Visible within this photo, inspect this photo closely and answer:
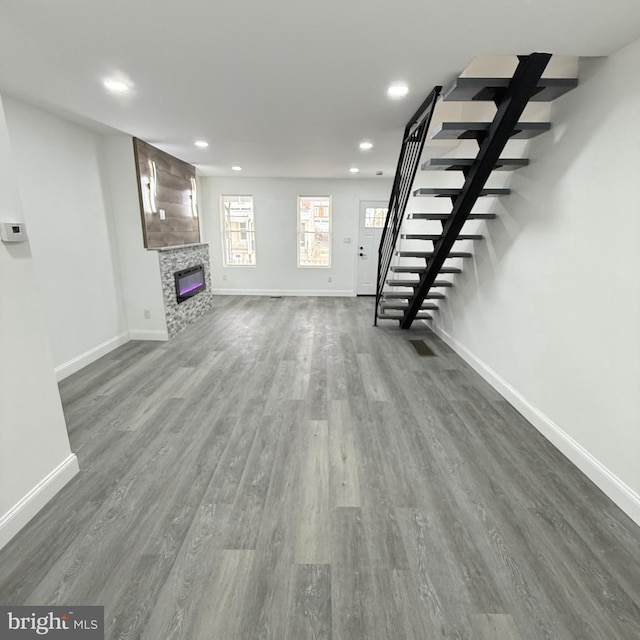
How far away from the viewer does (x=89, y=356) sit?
12.3ft

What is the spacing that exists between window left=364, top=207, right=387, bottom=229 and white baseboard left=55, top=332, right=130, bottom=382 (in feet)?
16.2

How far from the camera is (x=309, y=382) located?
3.32 meters

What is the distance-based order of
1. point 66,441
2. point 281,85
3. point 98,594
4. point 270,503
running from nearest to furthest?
point 98,594 → point 270,503 → point 66,441 → point 281,85

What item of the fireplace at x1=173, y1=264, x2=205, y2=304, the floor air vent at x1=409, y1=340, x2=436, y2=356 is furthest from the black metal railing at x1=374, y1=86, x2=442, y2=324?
the fireplace at x1=173, y1=264, x2=205, y2=304

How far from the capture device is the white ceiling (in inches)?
61.6

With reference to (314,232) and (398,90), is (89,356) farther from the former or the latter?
(314,232)

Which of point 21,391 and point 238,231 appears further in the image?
point 238,231

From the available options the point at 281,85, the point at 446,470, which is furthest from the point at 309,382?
the point at 281,85

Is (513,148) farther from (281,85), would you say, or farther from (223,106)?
(223,106)

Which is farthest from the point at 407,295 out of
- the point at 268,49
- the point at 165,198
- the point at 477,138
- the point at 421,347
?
the point at 165,198

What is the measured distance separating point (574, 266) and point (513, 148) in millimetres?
1333

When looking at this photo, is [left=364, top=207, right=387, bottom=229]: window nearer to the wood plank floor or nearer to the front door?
the front door

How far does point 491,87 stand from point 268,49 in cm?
140

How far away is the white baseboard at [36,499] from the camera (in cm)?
158
